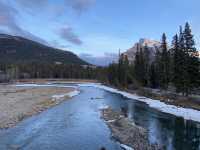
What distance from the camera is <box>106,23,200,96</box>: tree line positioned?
57.9 m

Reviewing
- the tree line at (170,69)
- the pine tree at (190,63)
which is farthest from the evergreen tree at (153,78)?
the pine tree at (190,63)

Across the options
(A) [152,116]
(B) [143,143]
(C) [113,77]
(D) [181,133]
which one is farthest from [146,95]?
(C) [113,77]

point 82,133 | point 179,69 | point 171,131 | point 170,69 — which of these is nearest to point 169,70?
point 170,69

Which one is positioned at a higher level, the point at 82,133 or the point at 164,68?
the point at 164,68

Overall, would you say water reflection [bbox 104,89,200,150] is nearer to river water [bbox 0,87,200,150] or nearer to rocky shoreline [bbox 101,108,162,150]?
river water [bbox 0,87,200,150]

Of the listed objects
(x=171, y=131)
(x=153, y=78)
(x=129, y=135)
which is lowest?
(x=171, y=131)

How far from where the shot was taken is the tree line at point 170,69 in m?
57.9

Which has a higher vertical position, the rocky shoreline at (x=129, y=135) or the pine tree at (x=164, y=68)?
the pine tree at (x=164, y=68)

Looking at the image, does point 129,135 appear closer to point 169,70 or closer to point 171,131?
point 171,131

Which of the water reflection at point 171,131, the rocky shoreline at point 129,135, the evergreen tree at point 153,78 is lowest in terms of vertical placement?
the water reflection at point 171,131

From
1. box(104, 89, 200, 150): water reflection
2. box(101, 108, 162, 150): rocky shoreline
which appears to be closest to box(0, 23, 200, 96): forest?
box(104, 89, 200, 150): water reflection

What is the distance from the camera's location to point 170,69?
73562 millimetres

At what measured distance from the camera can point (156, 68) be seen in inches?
3541

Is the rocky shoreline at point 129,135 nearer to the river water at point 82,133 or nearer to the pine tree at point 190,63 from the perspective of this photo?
the river water at point 82,133
